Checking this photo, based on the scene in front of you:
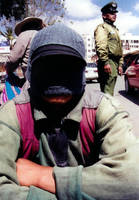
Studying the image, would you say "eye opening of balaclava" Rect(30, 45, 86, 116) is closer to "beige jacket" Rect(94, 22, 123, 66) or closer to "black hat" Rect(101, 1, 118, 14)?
"beige jacket" Rect(94, 22, 123, 66)

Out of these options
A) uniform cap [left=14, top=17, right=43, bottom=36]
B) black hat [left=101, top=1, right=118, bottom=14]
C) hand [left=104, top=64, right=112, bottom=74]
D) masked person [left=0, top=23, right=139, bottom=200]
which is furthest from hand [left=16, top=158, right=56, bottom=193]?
black hat [left=101, top=1, right=118, bottom=14]

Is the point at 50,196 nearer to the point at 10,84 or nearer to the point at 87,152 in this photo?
the point at 87,152

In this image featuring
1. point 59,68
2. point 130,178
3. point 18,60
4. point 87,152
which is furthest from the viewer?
point 18,60

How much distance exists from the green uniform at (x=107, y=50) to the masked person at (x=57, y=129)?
275 cm

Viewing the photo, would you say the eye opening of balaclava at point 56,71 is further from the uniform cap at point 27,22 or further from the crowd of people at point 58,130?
the uniform cap at point 27,22

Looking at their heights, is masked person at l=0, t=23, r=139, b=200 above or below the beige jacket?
below

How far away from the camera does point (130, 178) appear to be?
1.07 metres

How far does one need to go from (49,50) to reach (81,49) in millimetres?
191

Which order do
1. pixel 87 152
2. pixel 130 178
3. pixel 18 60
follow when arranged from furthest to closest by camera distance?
pixel 18 60, pixel 87 152, pixel 130 178

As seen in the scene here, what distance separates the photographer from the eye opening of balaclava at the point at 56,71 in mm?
1303

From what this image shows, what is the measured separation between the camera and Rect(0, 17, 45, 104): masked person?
2.80 metres

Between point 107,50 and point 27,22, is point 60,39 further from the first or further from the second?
point 107,50

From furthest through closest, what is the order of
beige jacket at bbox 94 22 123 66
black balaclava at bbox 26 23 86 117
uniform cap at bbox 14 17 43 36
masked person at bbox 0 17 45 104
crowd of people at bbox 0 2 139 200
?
1. beige jacket at bbox 94 22 123 66
2. uniform cap at bbox 14 17 43 36
3. masked person at bbox 0 17 45 104
4. black balaclava at bbox 26 23 86 117
5. crowd of people at bbox 0 2 139 200

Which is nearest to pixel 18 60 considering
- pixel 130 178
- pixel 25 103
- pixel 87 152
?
pixel 25 103
